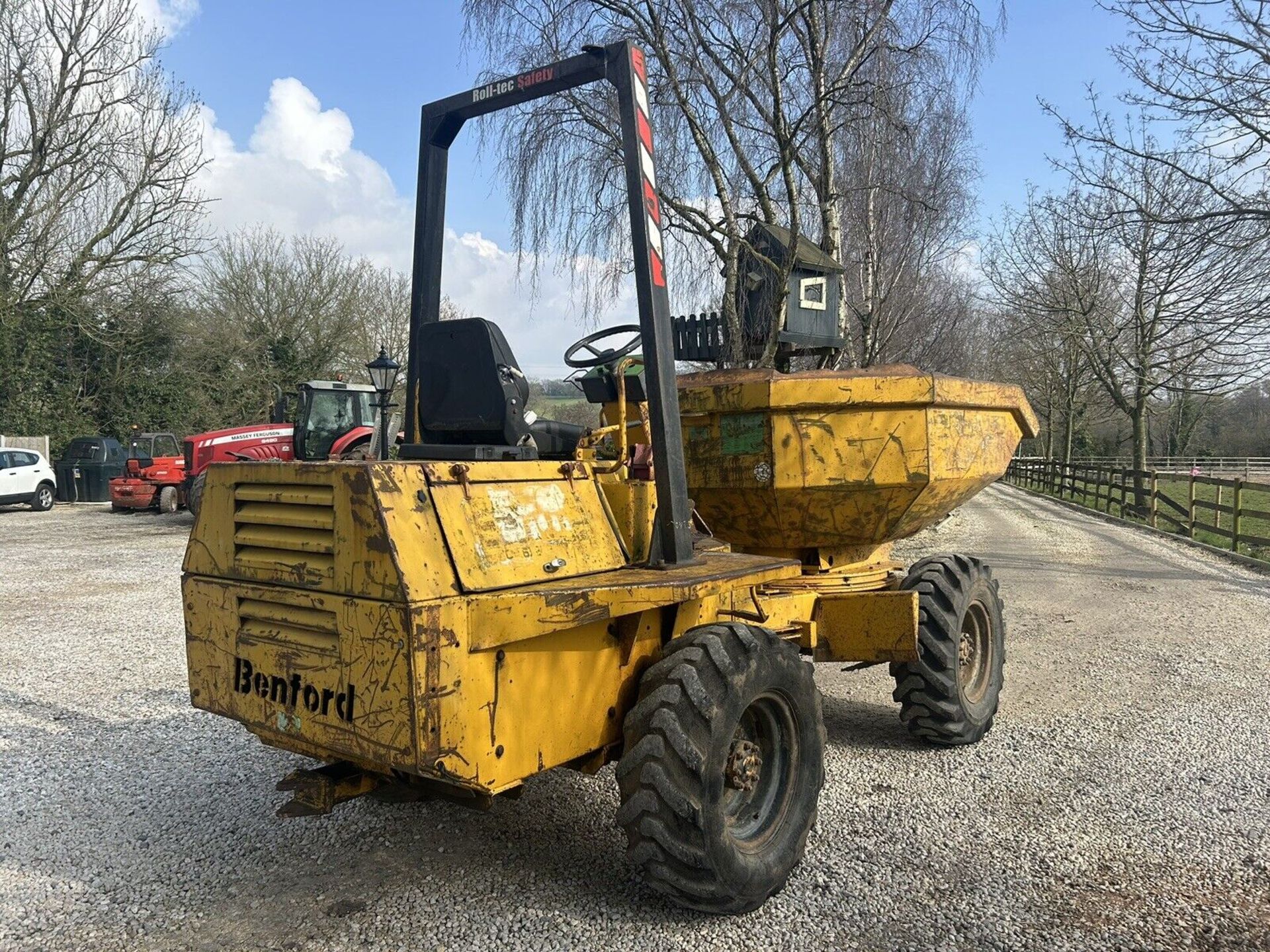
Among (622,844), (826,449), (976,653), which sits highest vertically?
(826,449)

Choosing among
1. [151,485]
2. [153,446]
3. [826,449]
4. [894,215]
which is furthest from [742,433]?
[153,446]

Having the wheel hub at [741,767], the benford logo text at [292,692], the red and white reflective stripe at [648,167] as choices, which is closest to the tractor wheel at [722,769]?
the wheel hub at [741,767]

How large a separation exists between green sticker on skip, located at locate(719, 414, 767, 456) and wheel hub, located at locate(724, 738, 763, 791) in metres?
1.66

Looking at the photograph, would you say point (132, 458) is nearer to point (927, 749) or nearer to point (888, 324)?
point (888, 324)

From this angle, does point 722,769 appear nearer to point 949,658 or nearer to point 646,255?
point 646,255

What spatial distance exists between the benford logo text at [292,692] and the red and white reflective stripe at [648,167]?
177cm

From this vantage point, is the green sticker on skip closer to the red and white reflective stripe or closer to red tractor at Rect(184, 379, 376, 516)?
the red and white reflective stripe

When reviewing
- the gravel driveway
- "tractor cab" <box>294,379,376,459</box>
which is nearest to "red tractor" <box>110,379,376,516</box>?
"tractor cab" <box>294,379,376,459</box>

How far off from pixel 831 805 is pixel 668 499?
75.1 inches

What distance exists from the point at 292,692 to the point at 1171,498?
65.3ft

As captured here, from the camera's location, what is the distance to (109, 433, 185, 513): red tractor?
68.3ft

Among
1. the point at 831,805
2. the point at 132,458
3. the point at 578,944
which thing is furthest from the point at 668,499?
the point at 132,458

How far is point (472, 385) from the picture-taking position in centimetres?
352

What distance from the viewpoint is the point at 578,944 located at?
10.4ft
